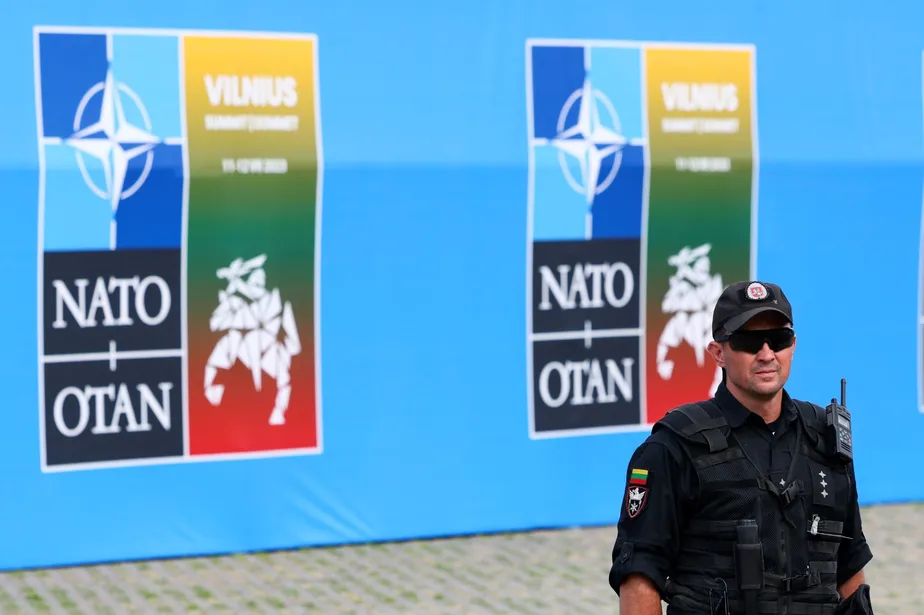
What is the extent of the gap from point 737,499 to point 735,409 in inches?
9.6

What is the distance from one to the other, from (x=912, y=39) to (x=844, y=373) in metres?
2.40

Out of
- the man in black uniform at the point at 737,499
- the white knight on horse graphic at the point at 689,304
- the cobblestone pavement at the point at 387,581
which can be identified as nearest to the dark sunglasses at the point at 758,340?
the man in black uniform at the point at 737,499

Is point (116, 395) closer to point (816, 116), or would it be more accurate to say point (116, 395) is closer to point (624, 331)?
point (624, 331)

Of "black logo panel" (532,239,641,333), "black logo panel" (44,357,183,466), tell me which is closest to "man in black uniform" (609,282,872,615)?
"black logo panel" (44,357,183,466)

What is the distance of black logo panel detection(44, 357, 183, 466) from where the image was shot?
8.40 meters

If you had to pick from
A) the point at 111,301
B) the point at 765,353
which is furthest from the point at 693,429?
the point at 111,301

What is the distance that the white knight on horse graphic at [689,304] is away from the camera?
984cm

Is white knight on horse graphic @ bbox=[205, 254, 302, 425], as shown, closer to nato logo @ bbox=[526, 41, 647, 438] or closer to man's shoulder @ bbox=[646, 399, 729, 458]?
nato logo @ bbox=[526, 41, 647, 438]

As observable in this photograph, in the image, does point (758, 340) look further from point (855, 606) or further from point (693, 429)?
point (855, 606)

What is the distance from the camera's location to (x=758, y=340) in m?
3.81

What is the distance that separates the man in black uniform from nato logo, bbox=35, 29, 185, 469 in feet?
17.1

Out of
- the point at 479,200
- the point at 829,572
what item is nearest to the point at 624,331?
the point at 479,200

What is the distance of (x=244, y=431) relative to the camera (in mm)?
8820

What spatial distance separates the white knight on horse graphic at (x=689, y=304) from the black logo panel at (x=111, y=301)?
3227 mm
